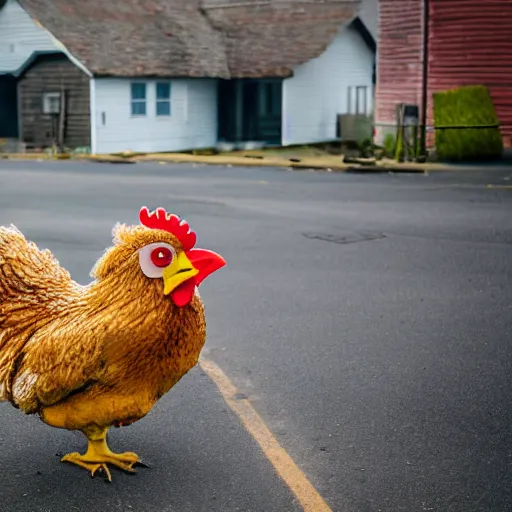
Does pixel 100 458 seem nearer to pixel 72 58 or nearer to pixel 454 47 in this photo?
pixel 72 58

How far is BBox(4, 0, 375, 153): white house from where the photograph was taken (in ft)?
100

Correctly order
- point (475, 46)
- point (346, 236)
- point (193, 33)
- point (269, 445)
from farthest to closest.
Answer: point (193, 33)
point (475, 46)
point (346, 236)
point (269, 445)

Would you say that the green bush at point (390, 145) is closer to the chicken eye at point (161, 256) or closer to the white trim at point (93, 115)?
the white trim at point (93, 115)

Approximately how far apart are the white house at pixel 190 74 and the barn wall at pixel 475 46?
5.95 meters

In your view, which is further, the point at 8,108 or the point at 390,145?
the point at 8,108

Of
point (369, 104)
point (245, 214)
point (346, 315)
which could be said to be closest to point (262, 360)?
point (346, 315)

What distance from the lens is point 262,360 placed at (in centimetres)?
692

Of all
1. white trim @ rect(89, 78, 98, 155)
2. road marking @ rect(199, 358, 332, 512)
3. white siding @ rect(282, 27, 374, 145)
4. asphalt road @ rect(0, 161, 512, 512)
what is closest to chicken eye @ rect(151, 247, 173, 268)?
asphalt road @ rect(0, 161, 512, 512)

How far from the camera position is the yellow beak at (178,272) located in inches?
169

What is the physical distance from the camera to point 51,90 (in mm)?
31203

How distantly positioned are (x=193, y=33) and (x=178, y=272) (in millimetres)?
Result: 31576

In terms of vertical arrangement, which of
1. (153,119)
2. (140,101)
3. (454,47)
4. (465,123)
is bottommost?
(465,123)

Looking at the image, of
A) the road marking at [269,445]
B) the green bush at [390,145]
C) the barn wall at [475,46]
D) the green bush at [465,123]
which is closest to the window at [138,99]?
the green bush at [390,145]

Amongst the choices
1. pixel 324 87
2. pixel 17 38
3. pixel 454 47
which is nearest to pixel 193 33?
pixel 324 87
